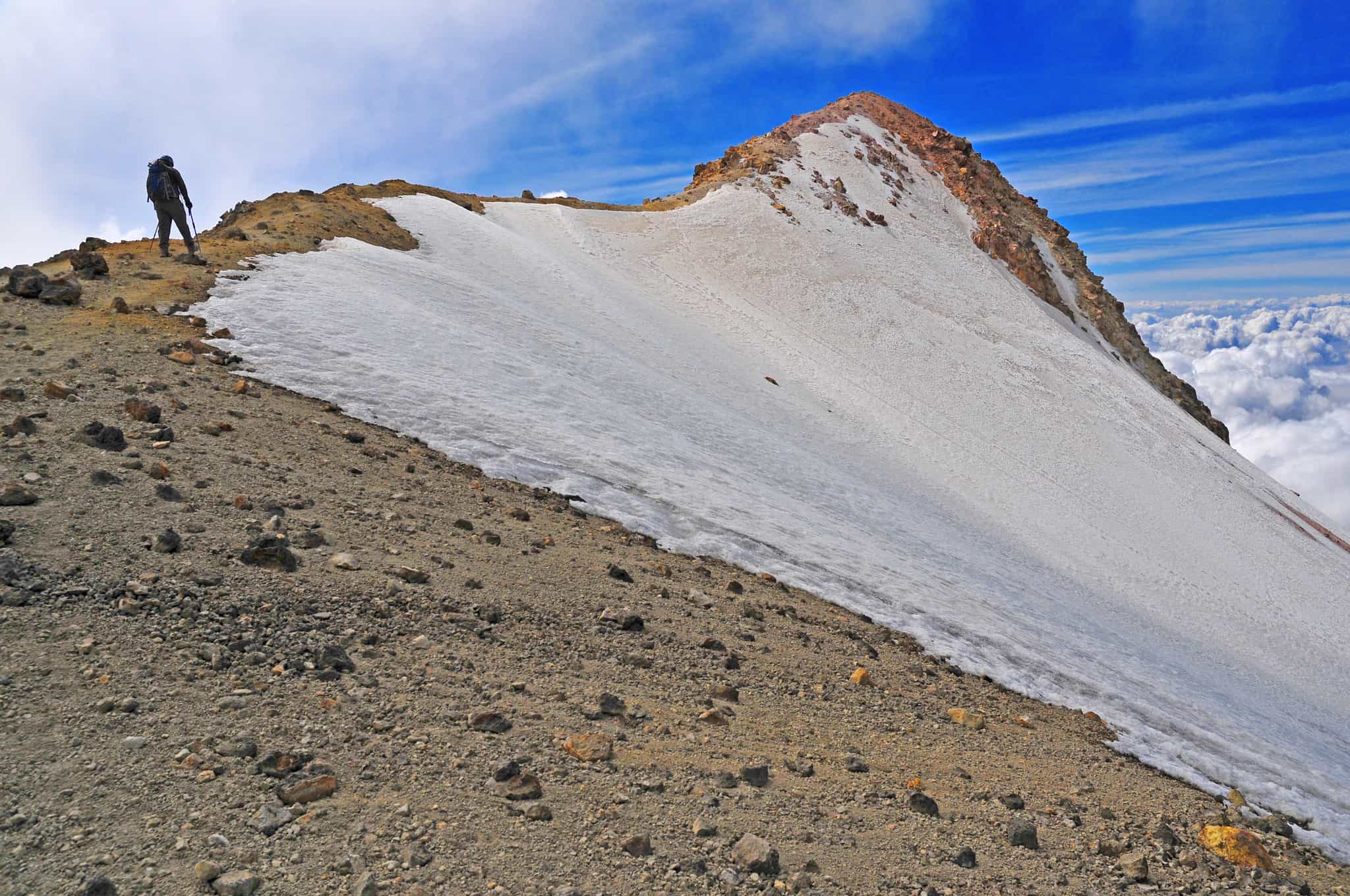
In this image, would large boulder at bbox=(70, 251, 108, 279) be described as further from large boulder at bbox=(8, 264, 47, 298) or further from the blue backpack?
the blue backpack

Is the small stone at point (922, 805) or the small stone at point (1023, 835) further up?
the small stone at point (1023, 835)

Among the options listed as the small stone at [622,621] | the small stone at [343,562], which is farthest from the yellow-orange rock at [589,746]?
the small stone at [343,562]

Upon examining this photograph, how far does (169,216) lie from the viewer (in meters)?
14.7

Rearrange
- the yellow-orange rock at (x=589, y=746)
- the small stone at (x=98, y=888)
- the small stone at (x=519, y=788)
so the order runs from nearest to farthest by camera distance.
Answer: the small stone at (x=98, y=888) → the small stone at (x=519, y=788) → the yellow-orange rock at (x=589, y=746)

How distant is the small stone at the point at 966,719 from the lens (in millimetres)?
7215

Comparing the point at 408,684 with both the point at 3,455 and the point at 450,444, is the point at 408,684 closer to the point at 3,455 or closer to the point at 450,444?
the point at 3,455

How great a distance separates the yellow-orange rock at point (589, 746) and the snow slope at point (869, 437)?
456cm

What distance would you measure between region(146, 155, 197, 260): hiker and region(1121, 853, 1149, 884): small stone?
53.4ft

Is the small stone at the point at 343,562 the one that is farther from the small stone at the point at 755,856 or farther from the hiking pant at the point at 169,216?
the hiking pant at the point at 169,216

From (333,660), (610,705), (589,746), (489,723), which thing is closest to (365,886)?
(489,723)

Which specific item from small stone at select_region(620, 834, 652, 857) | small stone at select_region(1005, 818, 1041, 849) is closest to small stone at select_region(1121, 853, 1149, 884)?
small stone at select_region(1005, 818, 1041, 849)

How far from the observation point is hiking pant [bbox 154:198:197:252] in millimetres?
14500

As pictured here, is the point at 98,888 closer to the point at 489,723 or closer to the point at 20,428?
the point at 489,723

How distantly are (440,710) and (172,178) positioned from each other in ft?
47.9
